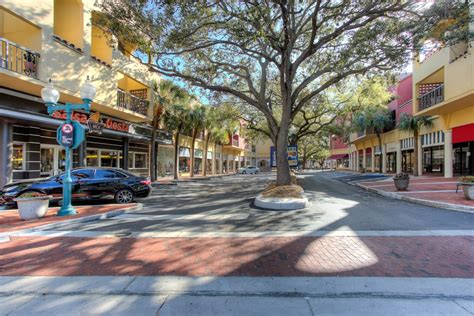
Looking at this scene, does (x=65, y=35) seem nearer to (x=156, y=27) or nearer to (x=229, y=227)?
(x=156, y=27)

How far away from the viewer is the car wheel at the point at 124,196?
11.8 metres

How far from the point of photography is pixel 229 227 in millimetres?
7586

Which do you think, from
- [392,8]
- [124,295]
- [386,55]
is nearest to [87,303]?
[124,295]

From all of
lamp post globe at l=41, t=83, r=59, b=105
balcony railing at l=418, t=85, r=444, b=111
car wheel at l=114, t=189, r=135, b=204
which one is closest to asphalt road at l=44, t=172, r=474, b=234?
car wheel at l=114, t=189, r=135, b=204

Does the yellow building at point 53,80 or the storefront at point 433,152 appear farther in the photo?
the storefront at point 433,152

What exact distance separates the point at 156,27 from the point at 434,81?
72.1ft

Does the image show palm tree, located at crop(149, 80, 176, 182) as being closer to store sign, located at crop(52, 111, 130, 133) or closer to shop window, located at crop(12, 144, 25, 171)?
store sign, located at crop(52, 111, 130, 133)

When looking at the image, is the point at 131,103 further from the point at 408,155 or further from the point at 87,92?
the point at 408,155

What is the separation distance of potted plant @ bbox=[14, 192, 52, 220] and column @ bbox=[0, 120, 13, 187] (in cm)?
532

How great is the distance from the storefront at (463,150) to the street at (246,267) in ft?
45.1

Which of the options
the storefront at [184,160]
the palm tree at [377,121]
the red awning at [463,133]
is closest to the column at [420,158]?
the red awning at [463,133]

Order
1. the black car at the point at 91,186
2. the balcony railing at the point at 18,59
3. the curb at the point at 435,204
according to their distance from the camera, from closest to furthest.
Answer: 1. the curb at the point at 435,204
2. the black car at the point at 91,186
3. the balcony railing at the point at 18,59

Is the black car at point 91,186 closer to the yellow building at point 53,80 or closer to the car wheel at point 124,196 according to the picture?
the car wheel at point 124,196

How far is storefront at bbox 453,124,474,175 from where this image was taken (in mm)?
18344
